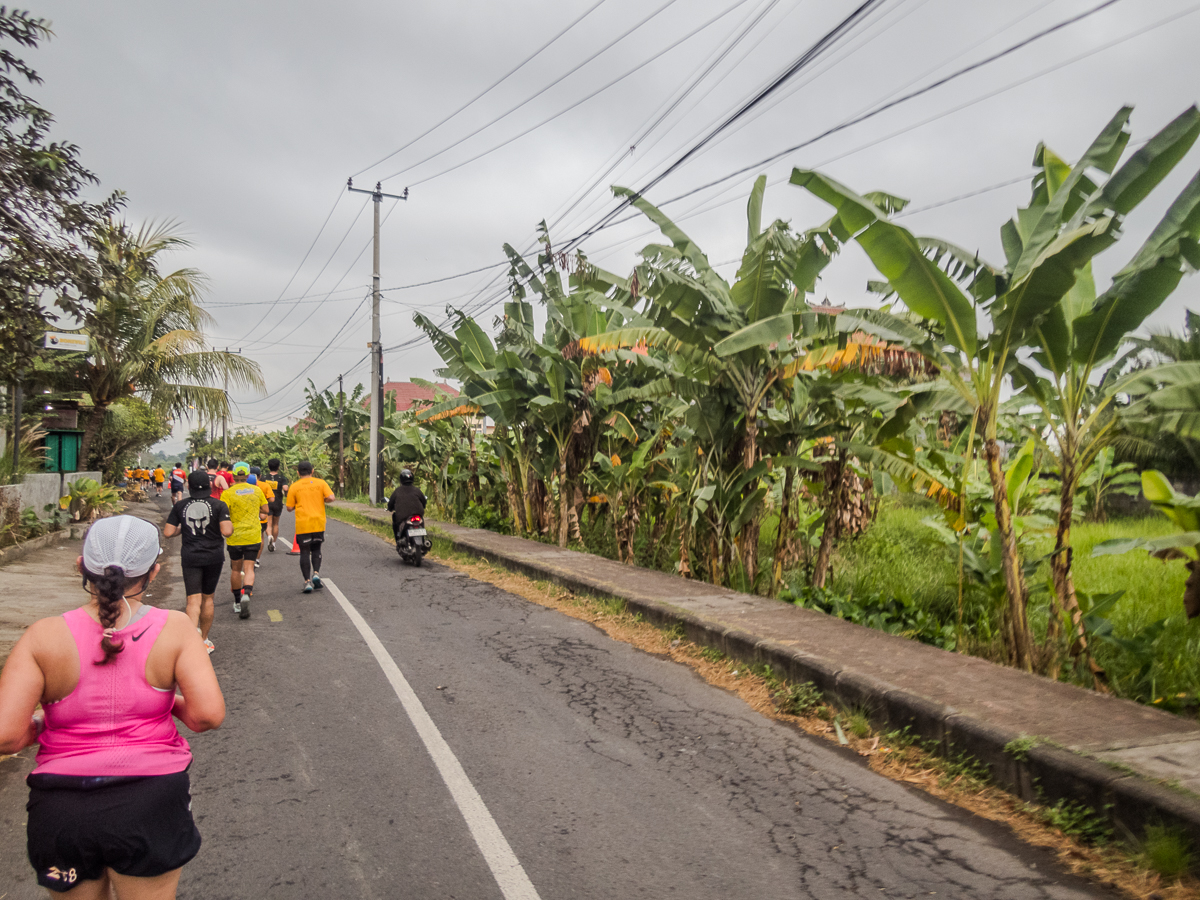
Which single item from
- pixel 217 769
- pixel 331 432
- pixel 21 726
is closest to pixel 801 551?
pixel 217 769

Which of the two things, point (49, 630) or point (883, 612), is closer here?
point (49, 630)

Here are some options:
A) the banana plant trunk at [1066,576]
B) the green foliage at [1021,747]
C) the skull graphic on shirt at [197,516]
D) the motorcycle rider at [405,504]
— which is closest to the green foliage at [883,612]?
the banana plant trunk at [1066,576]

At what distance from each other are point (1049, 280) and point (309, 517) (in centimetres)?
879

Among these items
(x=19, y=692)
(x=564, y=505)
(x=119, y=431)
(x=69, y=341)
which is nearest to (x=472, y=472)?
(x=564, y=505)

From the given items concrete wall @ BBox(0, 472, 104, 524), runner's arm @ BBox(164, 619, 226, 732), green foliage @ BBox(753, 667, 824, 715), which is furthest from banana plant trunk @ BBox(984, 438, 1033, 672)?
concrete wall @ BBox(0, 472, 104, 524)

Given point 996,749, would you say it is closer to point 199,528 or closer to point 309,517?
point 199,528

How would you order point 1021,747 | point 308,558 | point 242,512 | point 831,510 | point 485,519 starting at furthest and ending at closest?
point 485,519 < point 308,558 < point 242,512 < point 831,510 < point 1021,747

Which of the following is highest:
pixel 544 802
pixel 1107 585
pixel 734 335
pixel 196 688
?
pixel 734 335

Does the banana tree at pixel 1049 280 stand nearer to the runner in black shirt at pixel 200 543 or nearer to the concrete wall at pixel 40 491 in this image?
the runner in black shirt at pixel 200 543

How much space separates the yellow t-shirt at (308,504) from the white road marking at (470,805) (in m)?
4.41

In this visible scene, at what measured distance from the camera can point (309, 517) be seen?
1048 cm

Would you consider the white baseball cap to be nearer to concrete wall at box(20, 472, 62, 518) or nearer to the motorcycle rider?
the motorcycle rider

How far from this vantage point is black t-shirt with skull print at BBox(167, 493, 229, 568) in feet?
24.2

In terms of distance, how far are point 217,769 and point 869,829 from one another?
11.9 feet
